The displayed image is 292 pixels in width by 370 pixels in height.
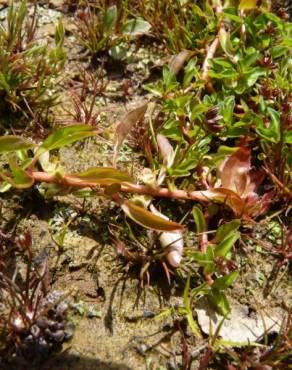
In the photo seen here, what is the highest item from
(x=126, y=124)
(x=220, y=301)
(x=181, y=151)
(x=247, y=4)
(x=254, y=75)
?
(x=247, y=4)

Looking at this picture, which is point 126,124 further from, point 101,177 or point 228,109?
point 228,109

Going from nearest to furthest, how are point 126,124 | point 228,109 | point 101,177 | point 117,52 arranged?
point 101,177, point 126,124, point 228,109, point 117,52

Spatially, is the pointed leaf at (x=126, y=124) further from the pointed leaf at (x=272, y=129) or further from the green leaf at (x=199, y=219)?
the pointed leaf at (x=272, y=129)

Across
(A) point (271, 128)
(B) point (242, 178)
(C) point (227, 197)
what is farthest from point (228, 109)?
(C) point (227, 197)

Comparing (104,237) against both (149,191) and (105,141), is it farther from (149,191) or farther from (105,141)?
(105,141)

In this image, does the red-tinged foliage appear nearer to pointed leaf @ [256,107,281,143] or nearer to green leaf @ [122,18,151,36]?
pointed leaf @ [256,107,281,143]

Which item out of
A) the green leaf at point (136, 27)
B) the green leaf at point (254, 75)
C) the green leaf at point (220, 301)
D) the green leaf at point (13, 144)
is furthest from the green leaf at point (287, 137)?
the green leaf at point (13, 144)

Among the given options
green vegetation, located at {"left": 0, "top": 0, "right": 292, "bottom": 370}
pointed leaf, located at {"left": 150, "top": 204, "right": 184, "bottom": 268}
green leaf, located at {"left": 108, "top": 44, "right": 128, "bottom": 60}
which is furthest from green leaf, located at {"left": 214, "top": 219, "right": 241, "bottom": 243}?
green leaf, located at {"left": 108, "top": 44, "right": 128, "bottom": 60}
